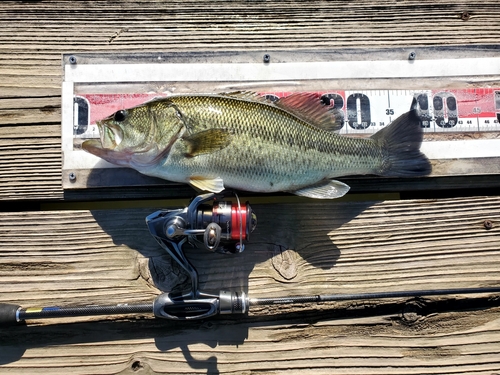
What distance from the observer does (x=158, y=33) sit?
2561mm

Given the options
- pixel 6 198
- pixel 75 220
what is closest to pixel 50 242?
pixel 75 220

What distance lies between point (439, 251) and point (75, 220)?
2056mm

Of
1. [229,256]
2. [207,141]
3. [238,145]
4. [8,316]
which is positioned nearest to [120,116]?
[207,141]

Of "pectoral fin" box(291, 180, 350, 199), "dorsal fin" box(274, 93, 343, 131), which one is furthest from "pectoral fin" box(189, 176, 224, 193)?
"dorsal fin" box(274, 93, 343, 131)

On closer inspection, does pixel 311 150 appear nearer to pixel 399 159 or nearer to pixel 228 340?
pixel 399 159

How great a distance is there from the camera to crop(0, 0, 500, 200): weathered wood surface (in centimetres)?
242

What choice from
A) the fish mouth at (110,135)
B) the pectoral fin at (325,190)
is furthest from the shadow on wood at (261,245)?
the fish mouth at (110,135)

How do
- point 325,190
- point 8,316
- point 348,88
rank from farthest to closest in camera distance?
point 348,88 < point 325,190 < point 8,316

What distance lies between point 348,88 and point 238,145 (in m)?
0.83

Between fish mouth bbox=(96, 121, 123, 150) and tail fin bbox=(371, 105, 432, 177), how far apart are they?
1.37m

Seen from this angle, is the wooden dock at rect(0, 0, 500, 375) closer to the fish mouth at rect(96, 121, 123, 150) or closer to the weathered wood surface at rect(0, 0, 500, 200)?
the weathered wood surface at rect(0, 0, 500, 200)

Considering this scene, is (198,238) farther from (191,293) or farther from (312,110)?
(312,110)

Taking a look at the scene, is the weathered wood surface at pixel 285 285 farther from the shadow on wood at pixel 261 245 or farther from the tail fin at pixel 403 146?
the tail fin at pixel 403 146

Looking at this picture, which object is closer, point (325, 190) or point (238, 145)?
point (238, 145)
